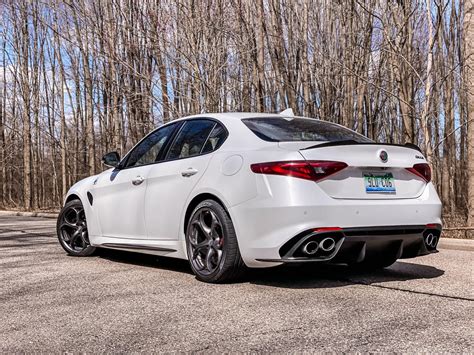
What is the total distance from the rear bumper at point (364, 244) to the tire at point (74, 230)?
3257 mm

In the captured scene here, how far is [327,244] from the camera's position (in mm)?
4152

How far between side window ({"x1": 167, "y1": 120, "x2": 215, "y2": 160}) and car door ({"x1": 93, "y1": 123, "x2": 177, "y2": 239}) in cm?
22

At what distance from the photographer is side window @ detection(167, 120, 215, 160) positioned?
5.22m

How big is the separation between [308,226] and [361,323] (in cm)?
95

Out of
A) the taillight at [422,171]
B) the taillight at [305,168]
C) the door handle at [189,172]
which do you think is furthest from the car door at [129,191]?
the taillight at [422,171]

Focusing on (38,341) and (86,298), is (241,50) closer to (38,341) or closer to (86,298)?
(86,298)

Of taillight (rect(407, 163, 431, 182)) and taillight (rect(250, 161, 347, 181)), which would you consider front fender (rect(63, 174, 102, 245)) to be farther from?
taillight (rect(407, 163, 431, 182))

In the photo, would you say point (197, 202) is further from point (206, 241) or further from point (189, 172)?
point (206, 241)

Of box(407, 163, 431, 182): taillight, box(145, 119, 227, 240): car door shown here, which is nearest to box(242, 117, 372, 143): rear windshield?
box(145, 119, 227, 240): car door

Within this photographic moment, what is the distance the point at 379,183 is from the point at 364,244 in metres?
0.52

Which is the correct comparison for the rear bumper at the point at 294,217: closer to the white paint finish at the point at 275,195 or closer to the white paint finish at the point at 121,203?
the white paint finish at the point at 275,195

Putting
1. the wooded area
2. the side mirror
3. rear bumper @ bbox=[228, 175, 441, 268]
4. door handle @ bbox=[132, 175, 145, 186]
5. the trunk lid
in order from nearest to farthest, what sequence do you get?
rear bumper @ bbox=[228, 175, 441, 268], the trunk lid, door handle @ bbox=[132, 175, 145, 186], the side mirror, the wooded area

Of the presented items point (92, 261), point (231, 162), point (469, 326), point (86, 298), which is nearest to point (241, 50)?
point (92, 261)

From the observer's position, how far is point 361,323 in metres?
3.31
